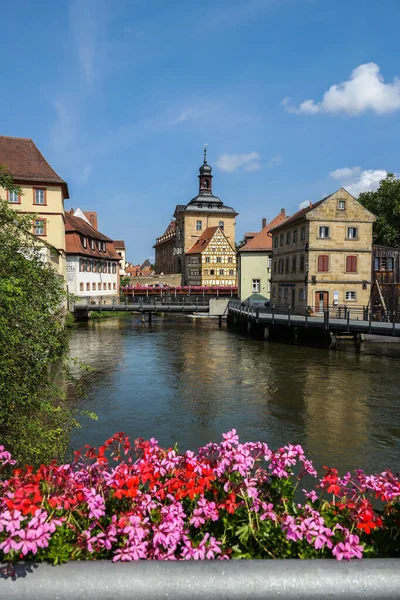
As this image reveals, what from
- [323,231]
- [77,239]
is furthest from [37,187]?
[323,231]

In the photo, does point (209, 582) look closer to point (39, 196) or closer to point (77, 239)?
point (39, 196)

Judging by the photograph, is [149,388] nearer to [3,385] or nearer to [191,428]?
[191,428]

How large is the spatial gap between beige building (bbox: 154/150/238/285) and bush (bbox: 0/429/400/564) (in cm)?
8112

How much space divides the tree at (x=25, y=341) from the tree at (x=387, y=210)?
168ft

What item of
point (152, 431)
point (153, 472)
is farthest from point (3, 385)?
point (152, 431)

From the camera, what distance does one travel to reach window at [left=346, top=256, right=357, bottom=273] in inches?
1551

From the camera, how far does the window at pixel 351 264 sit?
39406 millimetres

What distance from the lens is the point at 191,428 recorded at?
46.2 ft

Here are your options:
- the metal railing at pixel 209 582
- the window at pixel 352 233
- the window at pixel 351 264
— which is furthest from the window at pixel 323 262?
the metal railing at pixel 209 582

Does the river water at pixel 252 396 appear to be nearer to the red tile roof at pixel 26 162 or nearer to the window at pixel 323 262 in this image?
the window at pixel 323 262

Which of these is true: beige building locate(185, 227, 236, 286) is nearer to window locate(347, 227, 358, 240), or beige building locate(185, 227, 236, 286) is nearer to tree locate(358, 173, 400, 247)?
tree locate(358, 173, 400, 247)

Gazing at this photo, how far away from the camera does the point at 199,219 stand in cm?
9031

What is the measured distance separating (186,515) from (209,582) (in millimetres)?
865

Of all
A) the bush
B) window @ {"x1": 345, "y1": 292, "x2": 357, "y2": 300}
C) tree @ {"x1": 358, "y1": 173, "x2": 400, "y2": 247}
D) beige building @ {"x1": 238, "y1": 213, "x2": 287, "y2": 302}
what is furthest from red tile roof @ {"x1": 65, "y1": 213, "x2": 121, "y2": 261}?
the bush
